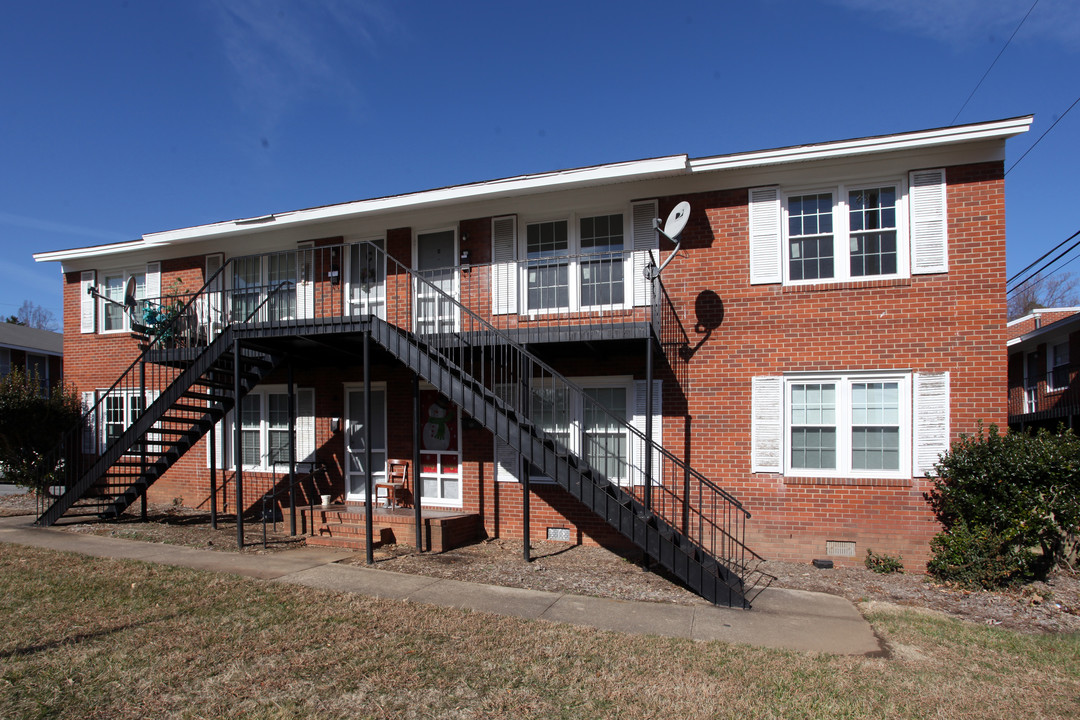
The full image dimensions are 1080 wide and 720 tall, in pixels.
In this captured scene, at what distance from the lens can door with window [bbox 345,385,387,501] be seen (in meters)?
11.3

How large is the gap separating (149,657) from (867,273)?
915cm

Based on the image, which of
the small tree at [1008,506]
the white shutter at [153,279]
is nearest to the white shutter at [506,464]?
the small tree at [1008,506]

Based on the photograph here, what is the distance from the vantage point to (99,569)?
7992 mm

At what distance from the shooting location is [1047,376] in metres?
19.3

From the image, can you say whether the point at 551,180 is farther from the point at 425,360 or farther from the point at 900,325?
the point at 900,325

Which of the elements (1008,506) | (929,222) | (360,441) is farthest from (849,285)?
(360,441)

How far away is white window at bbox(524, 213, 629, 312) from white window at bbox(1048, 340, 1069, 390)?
1592 cm

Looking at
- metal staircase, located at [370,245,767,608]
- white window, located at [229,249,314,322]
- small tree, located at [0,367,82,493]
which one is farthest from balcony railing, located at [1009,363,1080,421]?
small tree, located at [0,367,82,493]

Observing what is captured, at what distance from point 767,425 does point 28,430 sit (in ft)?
46.2

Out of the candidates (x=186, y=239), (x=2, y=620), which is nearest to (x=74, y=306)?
(x=186, y=239)

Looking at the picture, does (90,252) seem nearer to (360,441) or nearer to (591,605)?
(360,441)

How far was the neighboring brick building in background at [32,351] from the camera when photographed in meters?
23.5

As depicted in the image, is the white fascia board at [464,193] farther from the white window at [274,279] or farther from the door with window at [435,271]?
the door with window at [435,271]

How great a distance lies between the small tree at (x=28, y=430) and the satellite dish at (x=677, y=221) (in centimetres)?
1214
